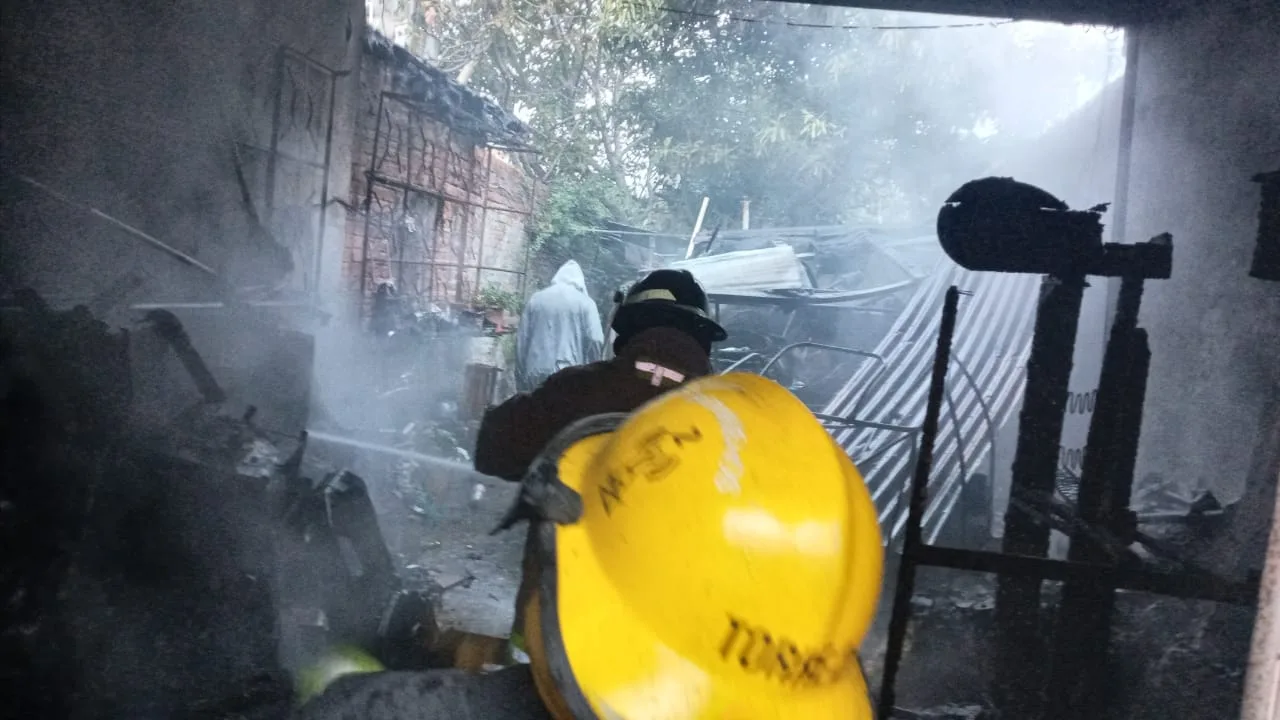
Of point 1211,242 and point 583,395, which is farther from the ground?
point 1211,242

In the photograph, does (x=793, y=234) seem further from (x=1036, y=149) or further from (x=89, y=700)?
(x=89, y=700)

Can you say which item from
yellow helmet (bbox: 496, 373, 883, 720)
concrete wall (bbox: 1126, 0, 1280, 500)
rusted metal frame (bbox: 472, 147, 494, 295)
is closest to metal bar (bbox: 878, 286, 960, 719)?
yellow helmet (bbox: 496, 373, 883, 720)

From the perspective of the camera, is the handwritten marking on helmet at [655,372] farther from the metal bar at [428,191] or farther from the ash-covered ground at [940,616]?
the metal bar at [428,191]

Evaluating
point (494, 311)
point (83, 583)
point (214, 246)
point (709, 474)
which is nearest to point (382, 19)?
point (494, 311)

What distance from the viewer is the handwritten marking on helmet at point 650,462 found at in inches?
39.3

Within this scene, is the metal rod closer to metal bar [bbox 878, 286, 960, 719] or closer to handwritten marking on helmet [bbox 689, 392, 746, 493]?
metal bar [bbox 878, 286, 960, 719]

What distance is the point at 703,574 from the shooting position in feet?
3.12

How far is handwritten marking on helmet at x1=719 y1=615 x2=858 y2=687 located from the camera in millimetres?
962

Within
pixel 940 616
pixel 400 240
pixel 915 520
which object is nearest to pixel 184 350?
pixel 915 520

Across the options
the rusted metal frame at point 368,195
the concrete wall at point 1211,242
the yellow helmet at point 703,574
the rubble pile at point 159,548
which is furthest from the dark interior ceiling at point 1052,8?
the yellow helmet at point 703,574

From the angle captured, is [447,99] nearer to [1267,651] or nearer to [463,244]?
[463,244]

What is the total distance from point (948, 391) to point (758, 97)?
11.6 metres

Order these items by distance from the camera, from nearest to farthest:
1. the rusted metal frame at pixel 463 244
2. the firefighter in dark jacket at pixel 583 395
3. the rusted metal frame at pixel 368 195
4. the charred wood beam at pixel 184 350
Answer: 1. the firefighter in dark jacket at pixel 583 395
2. the charred wood beam at pixel 184 350
3. the rusted metal frame at pixel 368 195
4. the rusted metal frame at pixel 463 244

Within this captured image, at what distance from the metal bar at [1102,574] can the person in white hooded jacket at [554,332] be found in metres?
6.39
